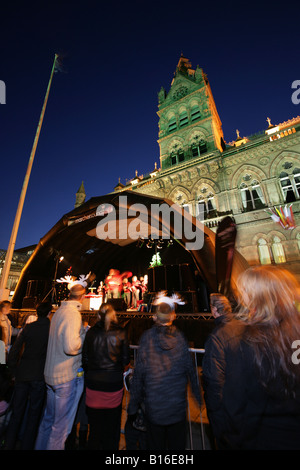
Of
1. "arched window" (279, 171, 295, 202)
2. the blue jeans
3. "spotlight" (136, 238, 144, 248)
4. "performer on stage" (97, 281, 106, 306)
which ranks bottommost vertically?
the blue jeans

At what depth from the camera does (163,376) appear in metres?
2.18

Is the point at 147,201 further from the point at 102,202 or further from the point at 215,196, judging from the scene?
the point at 215,196

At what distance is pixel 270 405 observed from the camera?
136cm

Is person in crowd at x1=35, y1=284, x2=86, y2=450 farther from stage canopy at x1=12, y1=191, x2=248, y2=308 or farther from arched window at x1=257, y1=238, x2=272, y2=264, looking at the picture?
arched window at x1=257, y1=238, x2=272, y2=264

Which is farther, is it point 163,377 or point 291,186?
point 291,186

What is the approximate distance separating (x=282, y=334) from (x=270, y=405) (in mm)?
497

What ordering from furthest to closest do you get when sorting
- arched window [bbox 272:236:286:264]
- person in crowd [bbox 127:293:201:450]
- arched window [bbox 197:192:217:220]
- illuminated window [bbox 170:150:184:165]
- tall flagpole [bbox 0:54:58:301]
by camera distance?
illuminated window [bbox 170:150:184:165] → arched window [bbox 197:192:217:220] → arched window [bbox 272:236:286:264] → tall flagpole [bbox 0:54:58:301] → person in crowd [bbox 127:293:201:450]

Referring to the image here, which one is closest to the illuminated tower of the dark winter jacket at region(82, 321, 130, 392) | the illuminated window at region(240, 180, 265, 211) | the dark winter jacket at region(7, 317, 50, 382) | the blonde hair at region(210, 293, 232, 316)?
the illuminated window at region(240, 180, 265, 211)

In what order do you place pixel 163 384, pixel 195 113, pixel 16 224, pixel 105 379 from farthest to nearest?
1. pixel 195 113
2. pixel 16 224
3. pixel 105 379
4. pixel 163 384

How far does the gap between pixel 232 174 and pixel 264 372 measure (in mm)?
18955

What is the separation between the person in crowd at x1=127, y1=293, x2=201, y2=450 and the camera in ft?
7.00

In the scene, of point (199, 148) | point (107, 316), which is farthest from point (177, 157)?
point (107, 316)

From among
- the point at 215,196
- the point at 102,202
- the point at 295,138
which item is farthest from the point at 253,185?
the point at 102,202

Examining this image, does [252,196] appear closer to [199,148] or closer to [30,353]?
→ [199,148]
